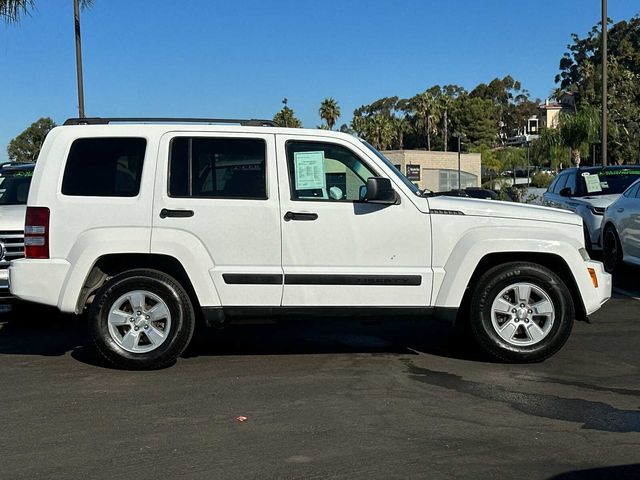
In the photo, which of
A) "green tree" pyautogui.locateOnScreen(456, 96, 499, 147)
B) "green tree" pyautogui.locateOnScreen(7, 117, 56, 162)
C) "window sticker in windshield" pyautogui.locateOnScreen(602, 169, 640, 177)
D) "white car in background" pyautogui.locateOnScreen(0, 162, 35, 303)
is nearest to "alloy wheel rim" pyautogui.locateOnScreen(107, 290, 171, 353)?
"white car in background" pyautogui.locateOnScreen(0, 162, 35, 303)

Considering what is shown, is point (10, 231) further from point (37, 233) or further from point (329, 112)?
point (329, 112)

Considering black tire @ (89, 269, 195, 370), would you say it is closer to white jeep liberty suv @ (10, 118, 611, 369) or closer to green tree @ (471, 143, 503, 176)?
white jeep liberty suv @ (10, 118, 611, 369)

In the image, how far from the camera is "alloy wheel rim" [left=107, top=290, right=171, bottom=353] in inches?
240

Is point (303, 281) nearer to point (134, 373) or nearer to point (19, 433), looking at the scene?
point (134, 373)

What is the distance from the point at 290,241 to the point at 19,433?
251cm

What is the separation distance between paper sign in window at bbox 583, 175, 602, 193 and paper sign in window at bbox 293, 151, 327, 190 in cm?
847

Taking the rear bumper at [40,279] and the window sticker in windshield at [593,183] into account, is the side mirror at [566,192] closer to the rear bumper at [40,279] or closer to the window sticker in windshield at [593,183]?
the window sticker in windshield at [593,183]

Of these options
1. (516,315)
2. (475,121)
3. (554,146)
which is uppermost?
(475,121)

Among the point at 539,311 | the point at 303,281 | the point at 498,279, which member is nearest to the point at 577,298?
the point at 539,311

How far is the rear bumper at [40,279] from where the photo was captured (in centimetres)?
605

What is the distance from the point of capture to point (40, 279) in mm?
6066

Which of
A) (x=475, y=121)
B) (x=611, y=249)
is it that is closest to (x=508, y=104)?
(x=475, y=121)

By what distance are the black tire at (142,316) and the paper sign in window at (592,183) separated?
934cm

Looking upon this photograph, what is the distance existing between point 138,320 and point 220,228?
1.05 m
